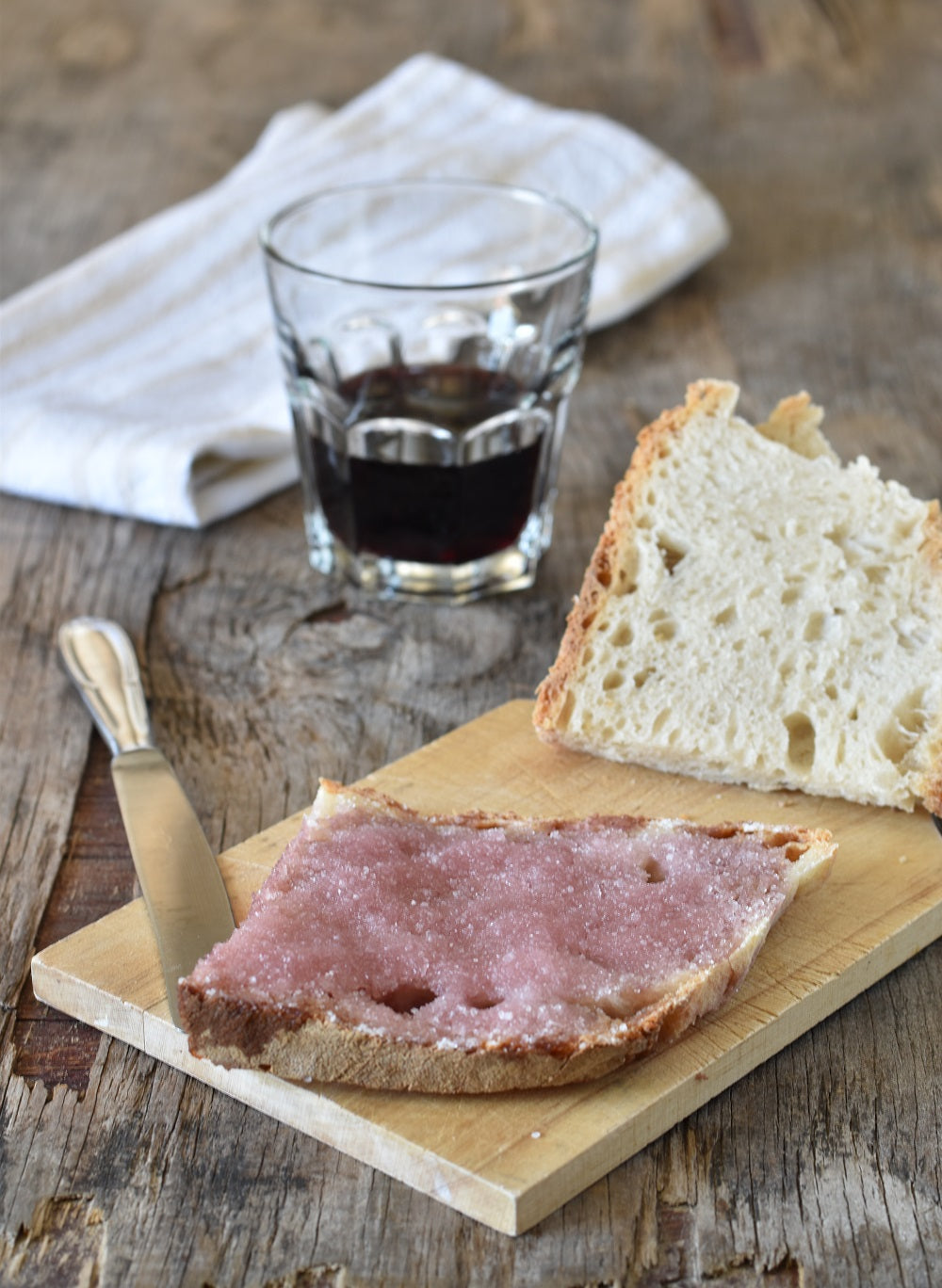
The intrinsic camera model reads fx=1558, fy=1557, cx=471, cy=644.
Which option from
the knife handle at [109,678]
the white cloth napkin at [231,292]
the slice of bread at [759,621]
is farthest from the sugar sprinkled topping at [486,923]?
the white cloth napkin at [231,292]

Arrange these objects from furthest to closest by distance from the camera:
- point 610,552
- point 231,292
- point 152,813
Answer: point 231,292 → point 610,552 → point 152,813

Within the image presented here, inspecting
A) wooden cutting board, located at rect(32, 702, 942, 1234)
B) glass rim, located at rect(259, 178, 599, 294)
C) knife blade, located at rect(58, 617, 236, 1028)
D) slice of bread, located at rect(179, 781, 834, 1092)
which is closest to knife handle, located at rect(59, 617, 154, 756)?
knife blade, located at rect(58, 617, 236, 1028)

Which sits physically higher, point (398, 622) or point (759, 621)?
point (759, 621)

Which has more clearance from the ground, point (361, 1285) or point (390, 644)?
point (361, 1285)

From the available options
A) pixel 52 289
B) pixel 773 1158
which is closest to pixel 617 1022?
pixel 773 1158

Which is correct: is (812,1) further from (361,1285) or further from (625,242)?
(361,1285)

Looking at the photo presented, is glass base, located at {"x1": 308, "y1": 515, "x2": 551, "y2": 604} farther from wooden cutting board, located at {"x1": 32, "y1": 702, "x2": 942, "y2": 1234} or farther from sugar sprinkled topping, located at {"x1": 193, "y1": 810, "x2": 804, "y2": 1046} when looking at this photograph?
sugar sprinkled topping, located at {"x1": 193, "y1": 810, "x2": 804, "y2": 1046}

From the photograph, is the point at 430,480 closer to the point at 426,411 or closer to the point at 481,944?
the point at 426,411

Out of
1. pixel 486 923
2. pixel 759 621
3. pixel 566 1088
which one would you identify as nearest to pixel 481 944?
pixel 486 923
